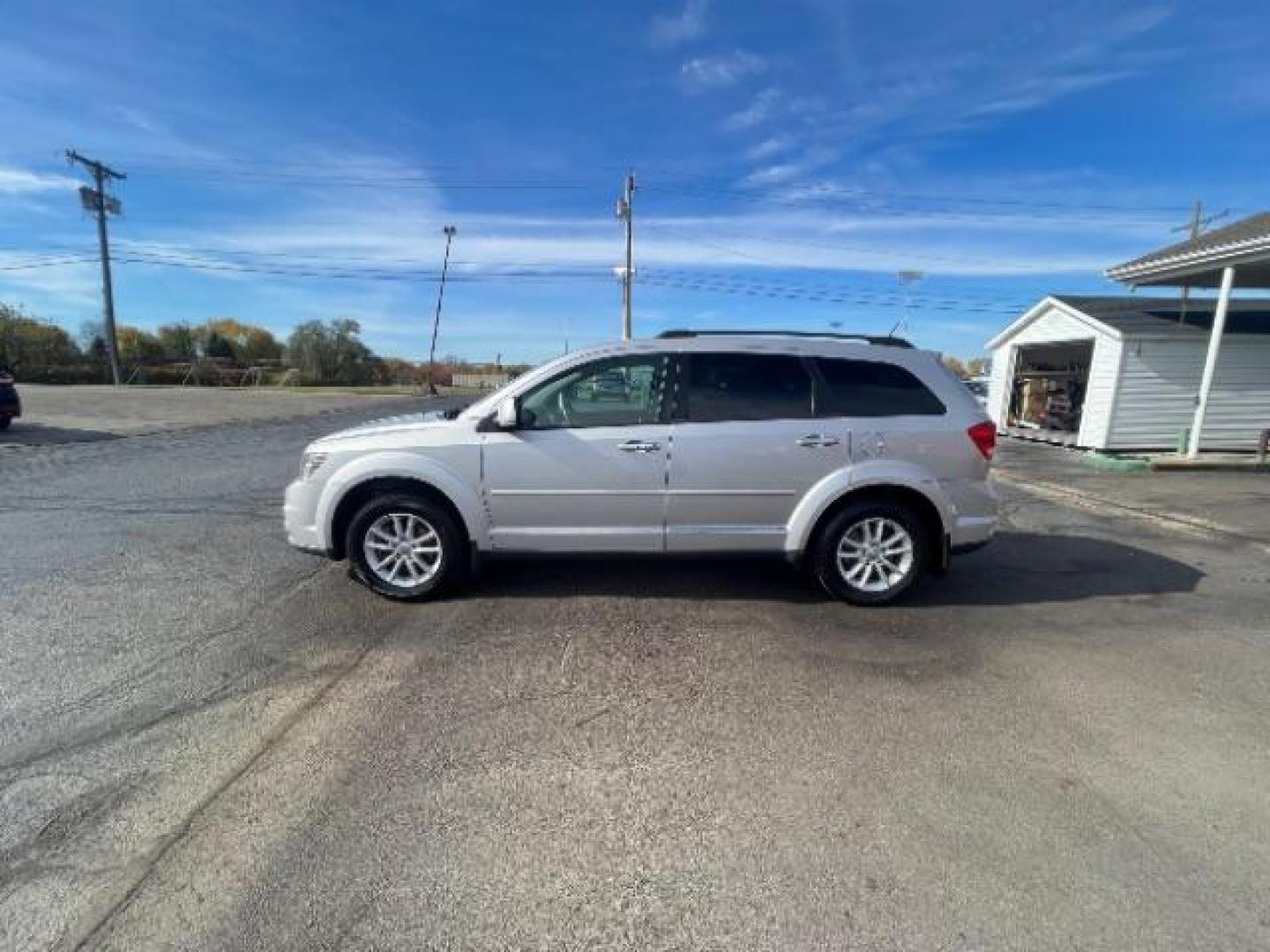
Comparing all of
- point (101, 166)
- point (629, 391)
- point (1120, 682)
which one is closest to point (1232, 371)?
point (1120, 682)

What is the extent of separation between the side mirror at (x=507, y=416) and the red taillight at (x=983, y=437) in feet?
10.3

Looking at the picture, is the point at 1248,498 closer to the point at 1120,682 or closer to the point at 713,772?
the point at 1120,682

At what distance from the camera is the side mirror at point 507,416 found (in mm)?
4211

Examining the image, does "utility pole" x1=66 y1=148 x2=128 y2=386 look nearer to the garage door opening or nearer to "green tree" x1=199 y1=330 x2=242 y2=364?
"green tree" x1=199 y1=330 x2=242 y2=364

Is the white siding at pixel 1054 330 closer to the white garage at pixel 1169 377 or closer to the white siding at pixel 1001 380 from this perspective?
the white garage at pixel 1169 377

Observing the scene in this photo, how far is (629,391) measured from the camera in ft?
14.4

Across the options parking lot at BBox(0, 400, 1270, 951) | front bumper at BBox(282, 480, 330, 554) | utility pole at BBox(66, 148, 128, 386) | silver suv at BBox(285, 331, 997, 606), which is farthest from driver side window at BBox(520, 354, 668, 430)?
utility pole at BBox(66, 148, 128, 386)

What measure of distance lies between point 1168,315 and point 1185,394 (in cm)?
210

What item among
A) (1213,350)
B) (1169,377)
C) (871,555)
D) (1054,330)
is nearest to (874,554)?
(871,555)

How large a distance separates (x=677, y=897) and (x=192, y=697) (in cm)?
261

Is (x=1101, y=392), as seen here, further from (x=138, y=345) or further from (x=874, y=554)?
(x=138, y=345)

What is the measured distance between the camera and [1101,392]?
1402 centimetres

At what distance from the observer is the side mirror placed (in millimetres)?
4211

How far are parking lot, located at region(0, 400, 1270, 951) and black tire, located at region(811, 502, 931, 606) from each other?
0.18m
